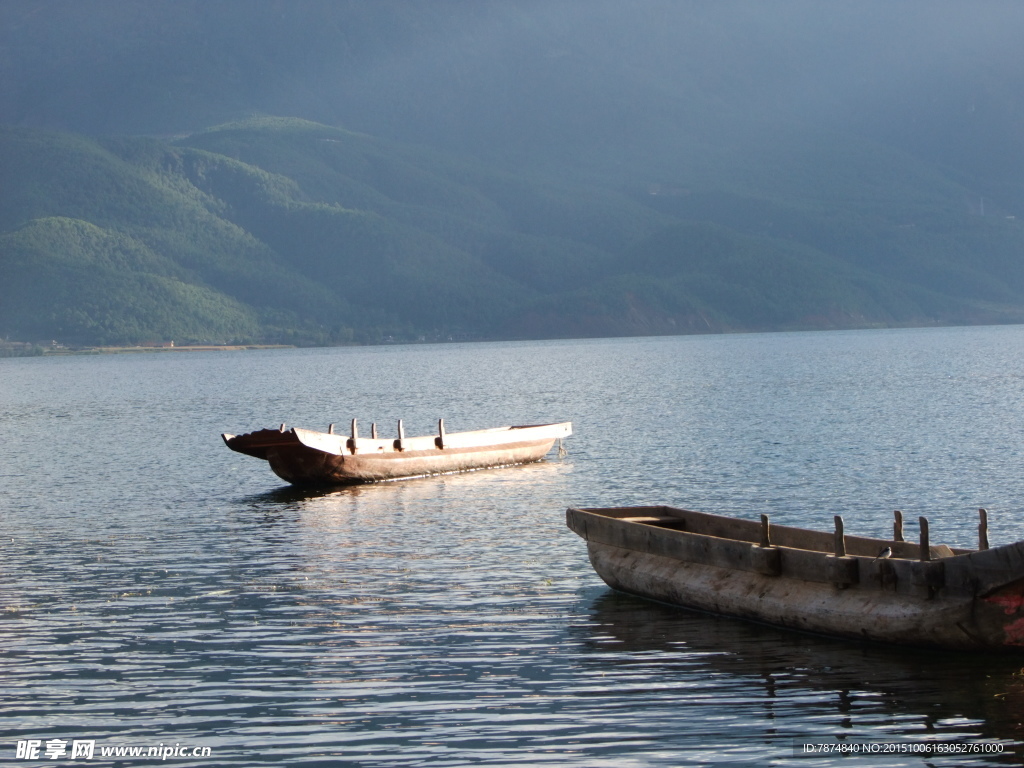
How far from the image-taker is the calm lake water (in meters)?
15.8

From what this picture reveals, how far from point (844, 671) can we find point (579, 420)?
56004 millimetres

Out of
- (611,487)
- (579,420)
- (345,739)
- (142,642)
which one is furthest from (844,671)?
(579,420)

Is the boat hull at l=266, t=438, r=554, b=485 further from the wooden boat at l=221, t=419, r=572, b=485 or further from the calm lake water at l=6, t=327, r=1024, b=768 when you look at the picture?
the calm lake water at l=6, t=327, r=1024, b=768

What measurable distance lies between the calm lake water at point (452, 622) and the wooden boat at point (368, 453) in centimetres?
92

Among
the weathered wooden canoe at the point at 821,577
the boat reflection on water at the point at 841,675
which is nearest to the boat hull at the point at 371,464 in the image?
the weathered wooden canoe at the point at 821,577

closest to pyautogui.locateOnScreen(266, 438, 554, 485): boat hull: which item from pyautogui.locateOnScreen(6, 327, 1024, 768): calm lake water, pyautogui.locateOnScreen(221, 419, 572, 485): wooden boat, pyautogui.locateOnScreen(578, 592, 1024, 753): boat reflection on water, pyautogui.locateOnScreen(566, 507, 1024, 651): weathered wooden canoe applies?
pyautogui.locateOnScreen(221, 419, 572, 485): wooden boat

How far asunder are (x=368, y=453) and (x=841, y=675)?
88.7 feet

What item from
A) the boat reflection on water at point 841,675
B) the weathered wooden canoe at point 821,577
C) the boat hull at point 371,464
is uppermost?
the boat hull at point 371,464

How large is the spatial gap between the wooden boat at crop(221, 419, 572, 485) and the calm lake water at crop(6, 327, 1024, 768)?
3.03 ft

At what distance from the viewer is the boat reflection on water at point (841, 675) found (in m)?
15.7

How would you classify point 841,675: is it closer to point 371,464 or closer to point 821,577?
point 821,577

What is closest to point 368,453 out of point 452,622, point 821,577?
point 452,622

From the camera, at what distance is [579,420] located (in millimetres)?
73812

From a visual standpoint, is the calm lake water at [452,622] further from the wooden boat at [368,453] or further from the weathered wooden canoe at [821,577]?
the wooden boat at [368,453]
